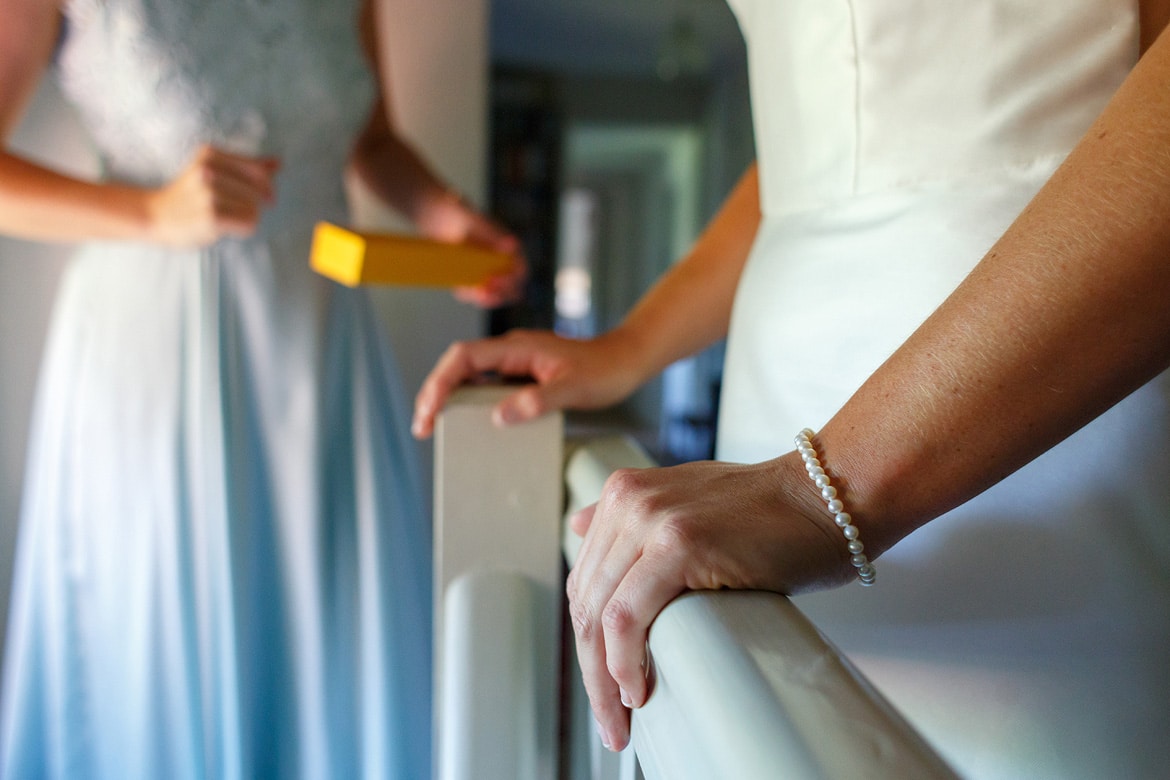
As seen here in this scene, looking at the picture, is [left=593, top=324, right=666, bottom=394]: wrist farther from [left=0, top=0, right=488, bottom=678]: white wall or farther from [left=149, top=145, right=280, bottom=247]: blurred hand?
[left=0, top=0, right=488, bottom=678]: white wall

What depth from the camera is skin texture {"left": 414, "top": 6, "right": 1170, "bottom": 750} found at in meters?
0.27

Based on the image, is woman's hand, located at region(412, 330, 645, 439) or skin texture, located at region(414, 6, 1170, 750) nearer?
skin texture, located at region(414, 6, 1170, 750)

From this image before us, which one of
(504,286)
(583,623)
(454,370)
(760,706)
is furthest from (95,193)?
(760,706)

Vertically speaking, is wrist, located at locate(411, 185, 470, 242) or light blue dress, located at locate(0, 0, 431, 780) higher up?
wrist, located at locate(411, 185, 470, 242)

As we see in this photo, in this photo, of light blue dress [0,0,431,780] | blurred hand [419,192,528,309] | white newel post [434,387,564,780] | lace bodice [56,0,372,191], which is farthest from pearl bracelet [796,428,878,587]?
lace bodice [56,0,372,191]

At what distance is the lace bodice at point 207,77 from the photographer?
43.6 inches

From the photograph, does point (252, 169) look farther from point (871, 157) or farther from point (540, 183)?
point (540, 183)

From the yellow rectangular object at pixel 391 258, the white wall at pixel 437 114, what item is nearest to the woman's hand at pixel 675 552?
the yellow rectangular object at pixel 391 258

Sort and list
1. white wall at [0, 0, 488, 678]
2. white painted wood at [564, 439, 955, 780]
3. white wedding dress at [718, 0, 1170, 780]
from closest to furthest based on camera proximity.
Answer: white painted wood at [564, 439, 955, 780]
white wedding dress at [718, 0, 1170, 780]
white wall at [0, 0, 488, 678]

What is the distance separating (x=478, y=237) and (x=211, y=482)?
0.54m

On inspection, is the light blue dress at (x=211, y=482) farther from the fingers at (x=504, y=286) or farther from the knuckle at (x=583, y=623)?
the knuckle at (x=583, y=623)

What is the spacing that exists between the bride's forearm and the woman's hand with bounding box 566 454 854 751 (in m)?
0.02

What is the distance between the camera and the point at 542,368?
64 cm

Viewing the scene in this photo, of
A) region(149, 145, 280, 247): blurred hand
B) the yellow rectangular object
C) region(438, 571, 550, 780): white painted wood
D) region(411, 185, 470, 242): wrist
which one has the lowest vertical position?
region(438, 571, 550, 780): white painted wood
